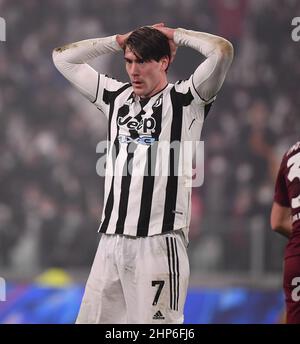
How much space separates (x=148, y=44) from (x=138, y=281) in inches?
44.7

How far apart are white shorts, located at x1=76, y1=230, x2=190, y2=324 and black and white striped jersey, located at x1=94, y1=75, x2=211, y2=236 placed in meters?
0.07

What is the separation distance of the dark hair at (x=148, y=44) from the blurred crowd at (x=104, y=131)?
388 centimetres

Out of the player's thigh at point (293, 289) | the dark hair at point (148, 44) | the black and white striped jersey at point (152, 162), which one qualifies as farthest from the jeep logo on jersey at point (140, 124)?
the player's thigh at point (293, 289)

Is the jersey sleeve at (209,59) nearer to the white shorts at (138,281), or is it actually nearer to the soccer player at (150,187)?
the soccer player at (150,187)

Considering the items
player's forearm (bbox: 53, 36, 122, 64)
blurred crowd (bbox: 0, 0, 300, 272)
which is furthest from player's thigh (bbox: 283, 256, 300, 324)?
blurred crowd (bbox: 0, 0, 300, 272)

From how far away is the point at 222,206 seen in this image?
9.35m

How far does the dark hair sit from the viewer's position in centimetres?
435

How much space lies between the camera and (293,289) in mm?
4637

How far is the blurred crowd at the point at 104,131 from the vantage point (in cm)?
840

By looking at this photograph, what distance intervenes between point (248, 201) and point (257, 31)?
8.92ft

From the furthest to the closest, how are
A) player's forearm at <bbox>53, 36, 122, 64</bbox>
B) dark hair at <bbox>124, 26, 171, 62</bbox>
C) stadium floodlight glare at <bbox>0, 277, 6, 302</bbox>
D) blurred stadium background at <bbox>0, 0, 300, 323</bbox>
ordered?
blurred stadium background at <bbox>0, 0, 300, 323</bbox>, stadium floodlight glare at <bbox>0, 277, 6, 302</bbox>, player's forearm at <bbox>53, 36, 122, 64</bbox>, dark hair at <bbox>124, 26, 171, 62</bbox>

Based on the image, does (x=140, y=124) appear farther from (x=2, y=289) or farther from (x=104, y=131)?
(x=104, y=131)

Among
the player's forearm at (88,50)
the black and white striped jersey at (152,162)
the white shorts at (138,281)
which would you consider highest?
the player's forearm at (88,50)

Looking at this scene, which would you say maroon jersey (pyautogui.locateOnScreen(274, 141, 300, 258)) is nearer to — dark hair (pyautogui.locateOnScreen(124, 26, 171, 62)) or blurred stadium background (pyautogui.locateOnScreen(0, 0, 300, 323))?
dark hair (pyautogui.locateOnScreen(124, 26, 171, 62))
